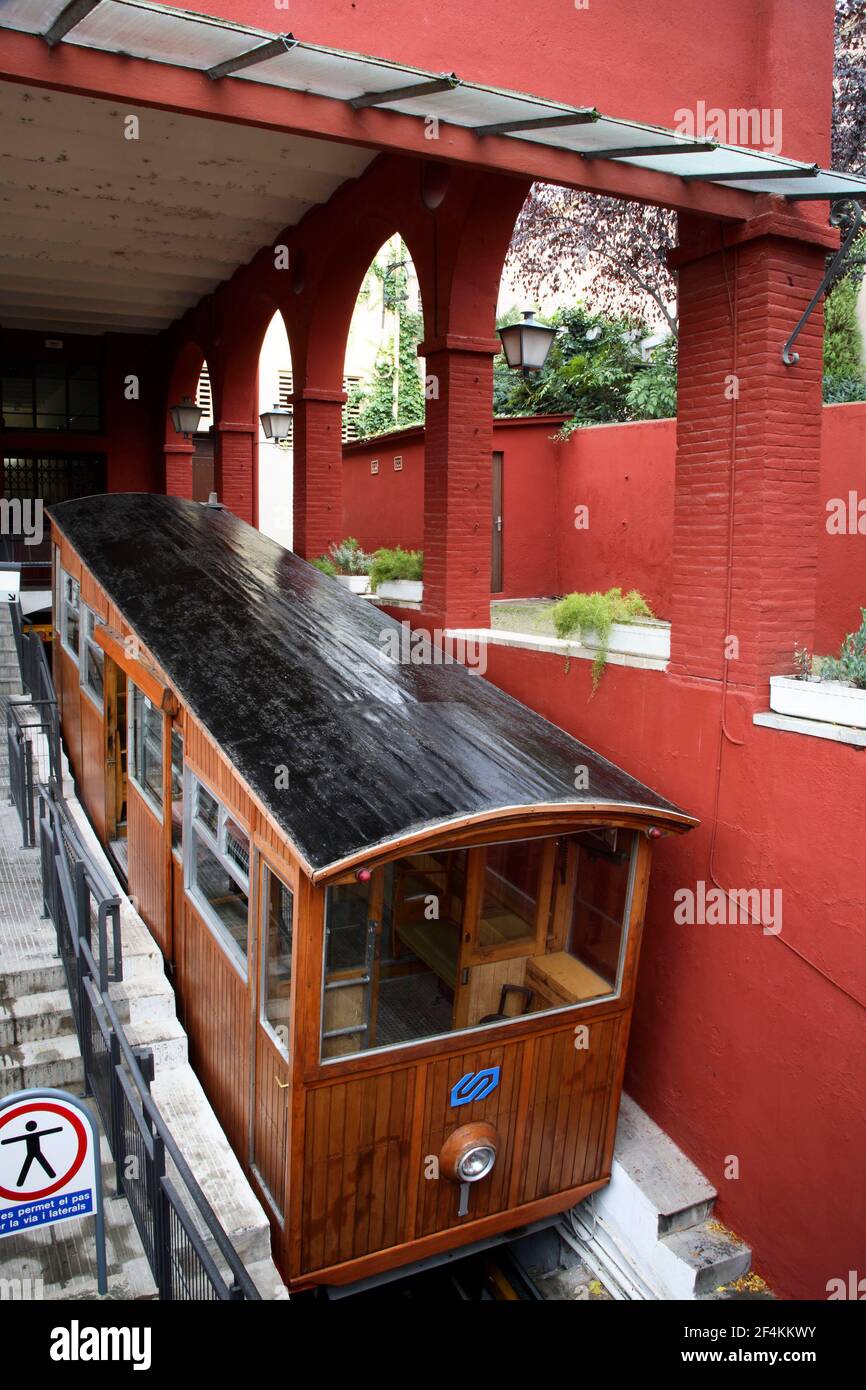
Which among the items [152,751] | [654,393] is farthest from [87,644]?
[654,393]

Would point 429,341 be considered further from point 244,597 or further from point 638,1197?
point 638,1197

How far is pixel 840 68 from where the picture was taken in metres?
12.6

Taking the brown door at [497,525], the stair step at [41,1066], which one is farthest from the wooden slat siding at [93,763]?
the brown door at [497,525]

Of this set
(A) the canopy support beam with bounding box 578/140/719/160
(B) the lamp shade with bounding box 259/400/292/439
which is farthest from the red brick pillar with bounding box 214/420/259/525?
(A) the canopy support beam with bounding box 578/140/719/160

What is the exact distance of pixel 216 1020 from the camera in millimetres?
5930

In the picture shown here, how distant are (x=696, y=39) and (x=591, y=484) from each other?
19.5 ft

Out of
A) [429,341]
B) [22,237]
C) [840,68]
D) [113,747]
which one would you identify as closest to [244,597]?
[113,747]

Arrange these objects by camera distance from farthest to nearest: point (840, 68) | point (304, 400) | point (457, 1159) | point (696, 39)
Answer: point (840, 68)
point (304, 400)
point (696, 39)
point (457, 1159)

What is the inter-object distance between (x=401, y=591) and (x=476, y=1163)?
17.8 ft

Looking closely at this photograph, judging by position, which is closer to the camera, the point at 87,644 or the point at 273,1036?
the point at 273,1036

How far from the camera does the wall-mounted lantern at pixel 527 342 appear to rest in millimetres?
8031

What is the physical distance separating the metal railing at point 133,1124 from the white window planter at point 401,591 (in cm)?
411

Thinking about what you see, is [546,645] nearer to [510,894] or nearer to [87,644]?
[510,894]

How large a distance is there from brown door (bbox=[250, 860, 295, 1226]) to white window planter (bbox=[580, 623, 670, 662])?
304cm
